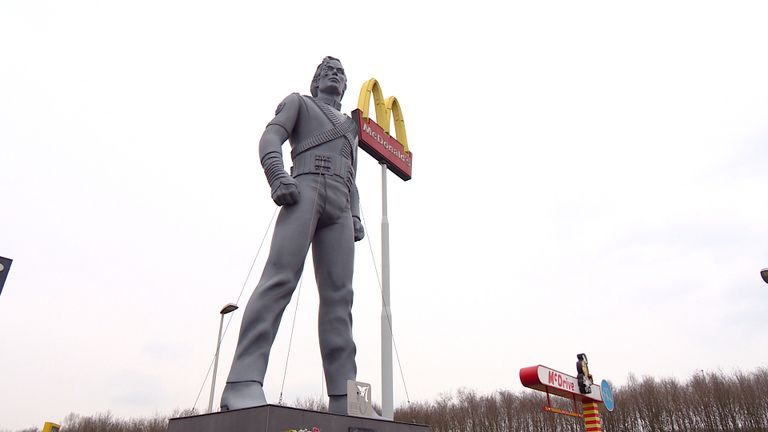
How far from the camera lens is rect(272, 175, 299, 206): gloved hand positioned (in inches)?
222

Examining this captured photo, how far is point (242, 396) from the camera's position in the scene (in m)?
4.77

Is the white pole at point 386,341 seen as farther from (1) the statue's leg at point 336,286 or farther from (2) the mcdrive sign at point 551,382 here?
(2) the mcdrive sign at point 551,382

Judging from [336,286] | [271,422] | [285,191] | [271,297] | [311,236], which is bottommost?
[271,422]

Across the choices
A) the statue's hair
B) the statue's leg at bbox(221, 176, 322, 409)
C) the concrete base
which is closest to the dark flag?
the concrete base

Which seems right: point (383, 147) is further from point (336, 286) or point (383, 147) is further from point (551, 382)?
point (551, 382)

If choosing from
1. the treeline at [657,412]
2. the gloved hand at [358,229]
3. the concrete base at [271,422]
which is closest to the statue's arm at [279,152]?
the gloved hand at [358,229]

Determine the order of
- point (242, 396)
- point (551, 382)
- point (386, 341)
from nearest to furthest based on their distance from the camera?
1. point (242, 396)
2. point (386, 341)
3. point (551, 382)

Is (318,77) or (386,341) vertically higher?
(318,77)

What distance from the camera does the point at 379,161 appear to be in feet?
40.7

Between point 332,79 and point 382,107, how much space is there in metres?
5.66

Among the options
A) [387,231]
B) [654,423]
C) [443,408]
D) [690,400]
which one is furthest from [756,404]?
[387,231]

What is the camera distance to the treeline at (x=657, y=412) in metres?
31.6

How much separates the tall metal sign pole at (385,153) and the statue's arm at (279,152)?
434 centimetres

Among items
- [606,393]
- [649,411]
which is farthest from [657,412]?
[606,393]
